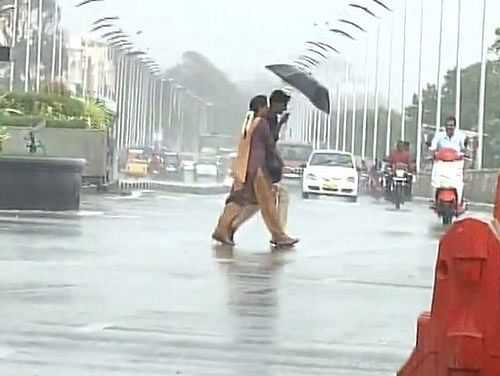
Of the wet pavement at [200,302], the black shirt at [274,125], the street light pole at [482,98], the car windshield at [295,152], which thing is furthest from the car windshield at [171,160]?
the black shirt at [274,125]

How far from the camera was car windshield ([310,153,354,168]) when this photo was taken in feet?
154

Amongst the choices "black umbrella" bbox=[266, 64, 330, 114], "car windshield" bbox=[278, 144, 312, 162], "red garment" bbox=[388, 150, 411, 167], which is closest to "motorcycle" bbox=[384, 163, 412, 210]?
"red garment" bbox=[388, 150, 411, 167]

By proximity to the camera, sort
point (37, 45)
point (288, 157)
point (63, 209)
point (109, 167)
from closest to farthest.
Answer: point (63, 209) → point (109, 167) → point (288, 157) → point (37, 45)

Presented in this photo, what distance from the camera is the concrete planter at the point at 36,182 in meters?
22.9

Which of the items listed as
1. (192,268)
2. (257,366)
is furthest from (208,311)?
(192,268)

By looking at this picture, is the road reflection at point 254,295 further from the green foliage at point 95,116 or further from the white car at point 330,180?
the white car at point 330,180

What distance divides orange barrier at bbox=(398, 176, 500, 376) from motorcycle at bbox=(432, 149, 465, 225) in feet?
59.4

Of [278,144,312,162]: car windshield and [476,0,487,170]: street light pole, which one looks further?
[278,144,312,162]: car windshield

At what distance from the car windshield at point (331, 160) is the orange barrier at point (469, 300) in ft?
133

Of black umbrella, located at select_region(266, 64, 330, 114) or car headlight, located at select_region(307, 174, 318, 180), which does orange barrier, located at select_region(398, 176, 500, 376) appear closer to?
black umbrella, located at select_region(266, 64, 330, 114)

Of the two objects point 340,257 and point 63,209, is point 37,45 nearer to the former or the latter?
point 63,209

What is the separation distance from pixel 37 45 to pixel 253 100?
67.6m

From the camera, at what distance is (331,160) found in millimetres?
47531

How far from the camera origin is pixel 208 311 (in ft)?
34.8
